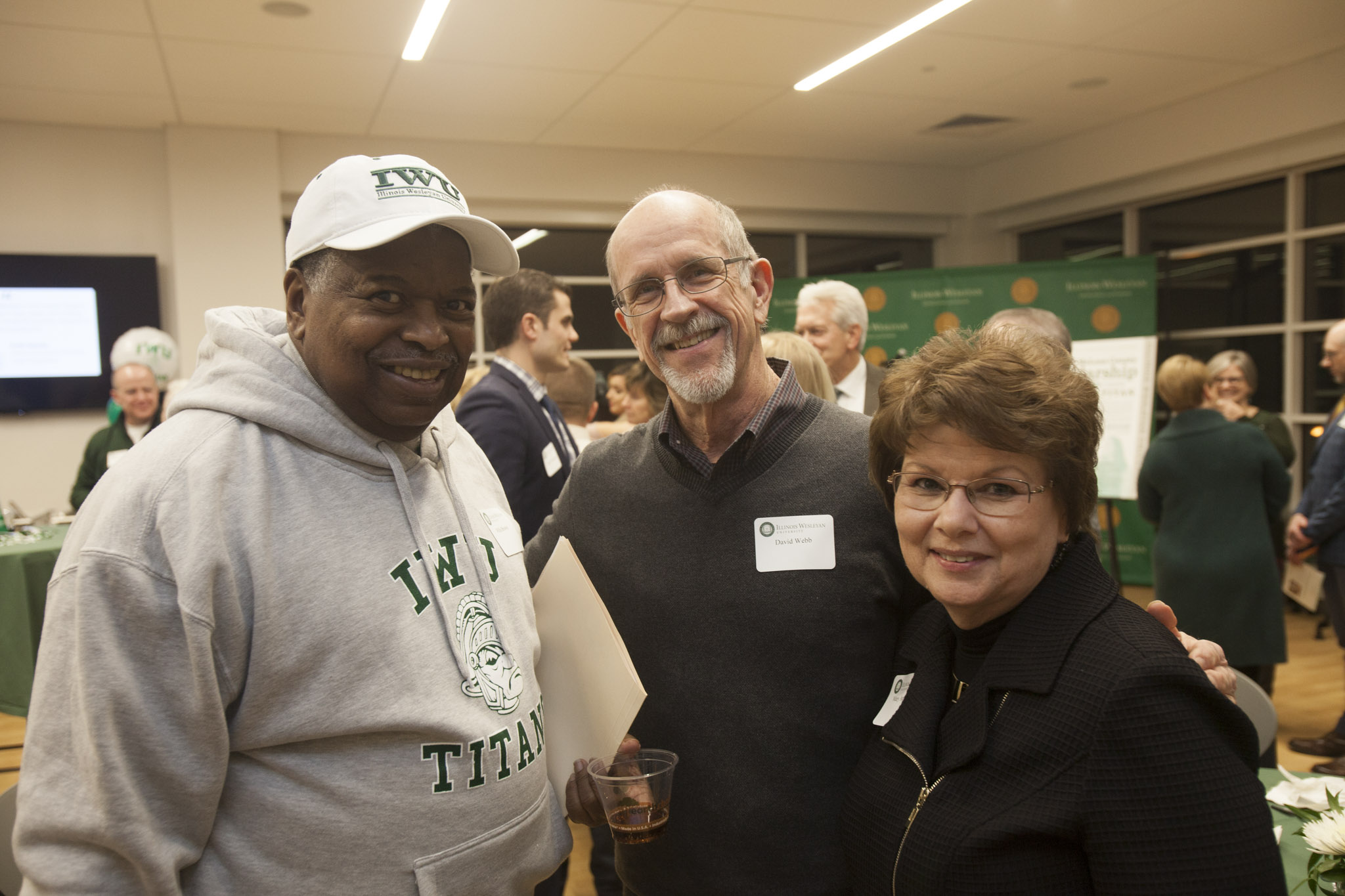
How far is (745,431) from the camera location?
62.4 inches

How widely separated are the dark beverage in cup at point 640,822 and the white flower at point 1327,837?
931mm

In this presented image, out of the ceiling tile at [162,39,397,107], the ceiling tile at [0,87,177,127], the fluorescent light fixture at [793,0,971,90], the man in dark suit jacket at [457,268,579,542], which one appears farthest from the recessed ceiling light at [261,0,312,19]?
the fluorescent light fixture at [793,0,971,90]

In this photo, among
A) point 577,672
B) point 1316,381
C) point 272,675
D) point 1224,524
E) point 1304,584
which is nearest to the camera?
point 272,675

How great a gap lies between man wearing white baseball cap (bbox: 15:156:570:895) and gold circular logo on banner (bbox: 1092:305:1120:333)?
7392 mm

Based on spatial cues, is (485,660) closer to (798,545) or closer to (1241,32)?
(798,545)

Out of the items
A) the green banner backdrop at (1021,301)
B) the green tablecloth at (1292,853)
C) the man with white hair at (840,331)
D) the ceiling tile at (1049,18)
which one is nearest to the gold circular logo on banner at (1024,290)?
the green banner backdrop at (1021,301)

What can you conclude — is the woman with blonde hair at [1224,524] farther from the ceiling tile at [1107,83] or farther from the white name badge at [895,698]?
the white name badge at [895,698]

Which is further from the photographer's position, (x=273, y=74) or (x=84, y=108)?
(x=84, y=108)

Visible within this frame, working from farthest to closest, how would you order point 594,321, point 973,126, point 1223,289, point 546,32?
point 594,321
point 1223,289
point 973,126
point 546,32

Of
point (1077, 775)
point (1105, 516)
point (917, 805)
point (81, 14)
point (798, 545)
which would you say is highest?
point (81, 14)

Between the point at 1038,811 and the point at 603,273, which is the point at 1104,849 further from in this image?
the point at 603,273

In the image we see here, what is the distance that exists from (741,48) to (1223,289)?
4.84 meters

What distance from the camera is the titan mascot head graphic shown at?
1.24 m

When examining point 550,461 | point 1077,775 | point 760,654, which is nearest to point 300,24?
point 550,461
